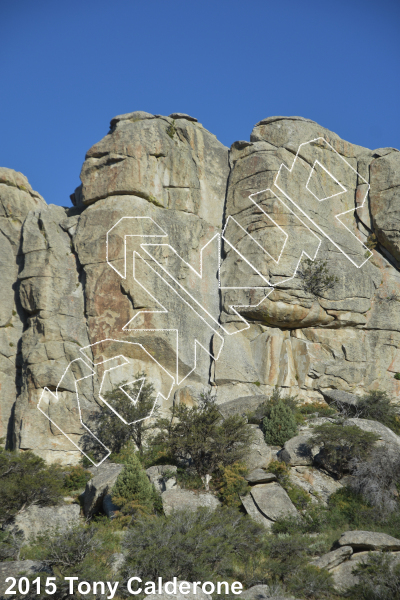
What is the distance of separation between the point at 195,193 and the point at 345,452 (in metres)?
18.7

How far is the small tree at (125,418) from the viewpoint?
2436 cm

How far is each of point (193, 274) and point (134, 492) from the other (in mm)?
15776

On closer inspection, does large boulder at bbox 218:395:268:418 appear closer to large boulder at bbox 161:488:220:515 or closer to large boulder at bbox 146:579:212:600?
large boulder at bbox 161:488:220:515

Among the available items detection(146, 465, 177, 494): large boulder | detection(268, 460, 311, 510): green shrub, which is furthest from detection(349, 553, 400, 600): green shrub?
detection(146, 465, 177, 494): large boulder

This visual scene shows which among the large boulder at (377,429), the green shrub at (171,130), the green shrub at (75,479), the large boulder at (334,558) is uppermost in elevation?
the green shrub at (171,130)

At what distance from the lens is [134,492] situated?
56.3 ft

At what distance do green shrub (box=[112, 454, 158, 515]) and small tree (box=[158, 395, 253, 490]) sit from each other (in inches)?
79.1

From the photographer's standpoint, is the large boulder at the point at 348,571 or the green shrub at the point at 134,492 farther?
the green shrub at the point at 134,492

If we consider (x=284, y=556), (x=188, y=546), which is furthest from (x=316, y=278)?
(x=188, y=546)

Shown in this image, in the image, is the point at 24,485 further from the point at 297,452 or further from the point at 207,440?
the point at 297,452

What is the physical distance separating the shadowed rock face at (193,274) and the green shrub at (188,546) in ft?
43.8

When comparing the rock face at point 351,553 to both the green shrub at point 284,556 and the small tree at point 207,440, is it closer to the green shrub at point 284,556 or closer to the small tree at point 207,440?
the green shrub at point 284,556

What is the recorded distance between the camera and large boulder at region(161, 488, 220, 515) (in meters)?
16.5

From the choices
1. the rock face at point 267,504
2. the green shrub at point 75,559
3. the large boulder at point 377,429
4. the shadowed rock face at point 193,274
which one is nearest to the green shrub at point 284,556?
the rock face at point 267,504
